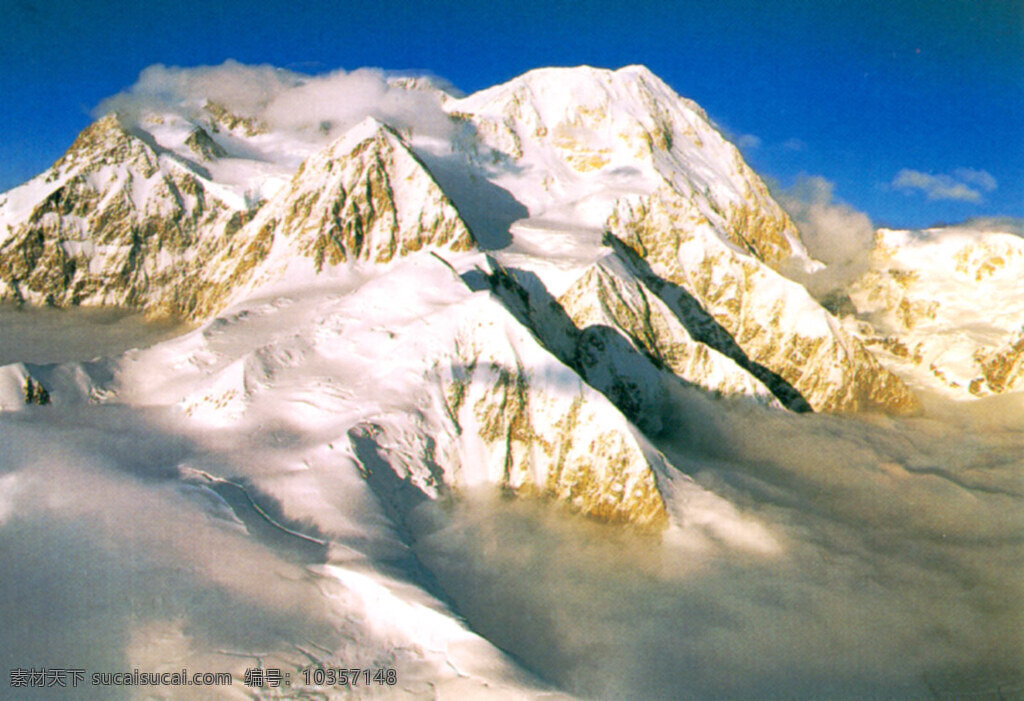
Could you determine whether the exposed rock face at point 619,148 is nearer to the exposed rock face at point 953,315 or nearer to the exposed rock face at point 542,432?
the exposed rock face at point 953,315

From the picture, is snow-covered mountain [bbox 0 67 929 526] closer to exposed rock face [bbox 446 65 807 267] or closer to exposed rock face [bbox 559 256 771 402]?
exposed rock face [bbox 559 256 771 402]

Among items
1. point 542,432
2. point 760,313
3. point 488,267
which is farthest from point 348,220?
point 760,313

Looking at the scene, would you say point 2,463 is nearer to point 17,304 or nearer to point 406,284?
point 406,284

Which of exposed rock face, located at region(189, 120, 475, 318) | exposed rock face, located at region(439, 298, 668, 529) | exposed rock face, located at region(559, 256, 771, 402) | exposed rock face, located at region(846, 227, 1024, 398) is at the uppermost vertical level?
exposed rock face, located at region(846, 227, 1024, 398)

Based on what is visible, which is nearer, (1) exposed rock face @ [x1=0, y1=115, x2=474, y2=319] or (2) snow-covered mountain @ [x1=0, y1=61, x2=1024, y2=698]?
(2) snow-covered mountain @ [x1=0, y1=61, x2=1024, y2=698]

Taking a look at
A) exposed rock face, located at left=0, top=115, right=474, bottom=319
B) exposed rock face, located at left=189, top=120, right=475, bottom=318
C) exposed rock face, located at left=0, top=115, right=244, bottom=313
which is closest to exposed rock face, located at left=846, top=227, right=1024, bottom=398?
exposed rock face, located at left=189, top=120, right=475, bottom=318

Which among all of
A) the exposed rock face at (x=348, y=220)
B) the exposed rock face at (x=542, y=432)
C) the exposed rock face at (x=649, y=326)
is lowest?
the exposed rock face at (x=542, y=432)

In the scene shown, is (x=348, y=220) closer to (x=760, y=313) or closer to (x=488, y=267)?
(x=488, y=267)

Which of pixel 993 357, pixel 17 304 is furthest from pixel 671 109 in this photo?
pixel 17 304

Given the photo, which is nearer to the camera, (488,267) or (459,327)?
(459,327)

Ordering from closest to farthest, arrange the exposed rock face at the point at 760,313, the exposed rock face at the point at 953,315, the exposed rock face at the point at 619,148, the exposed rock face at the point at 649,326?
the exposed rock face at the point at 649,326
the exposed rock face at the point at 760,313
the exposed rock face at the point at 953,315
the exposed rock face at the point at 619,148

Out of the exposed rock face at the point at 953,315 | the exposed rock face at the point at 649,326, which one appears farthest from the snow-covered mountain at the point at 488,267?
the exposed rock face at the point at 953,315

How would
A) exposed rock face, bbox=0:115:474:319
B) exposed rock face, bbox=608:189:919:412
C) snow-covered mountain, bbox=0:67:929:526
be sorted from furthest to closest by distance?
exposed rock face, bbox=608:189:919:412 → exposed rock face, bbox=0:115:474:319 → snow-covered mountain, bbox=0:67:929:526
